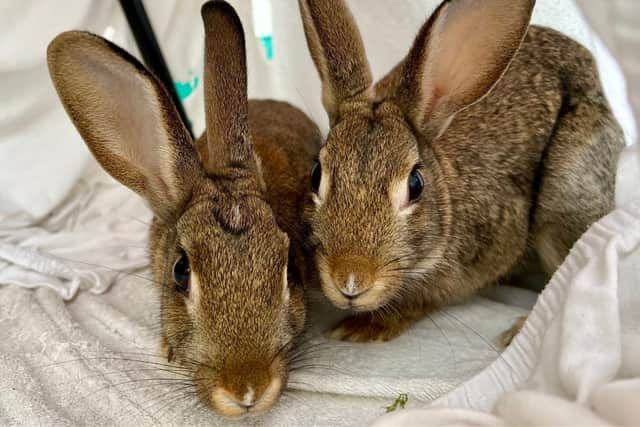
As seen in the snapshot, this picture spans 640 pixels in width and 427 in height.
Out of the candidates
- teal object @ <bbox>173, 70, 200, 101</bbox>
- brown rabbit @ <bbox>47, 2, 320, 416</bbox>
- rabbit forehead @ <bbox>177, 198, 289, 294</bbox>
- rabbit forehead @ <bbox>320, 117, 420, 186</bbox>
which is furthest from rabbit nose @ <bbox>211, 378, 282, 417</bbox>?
teal object @ <bbox>173, 70, 200, 101</bbox>

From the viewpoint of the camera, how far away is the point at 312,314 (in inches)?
73.7

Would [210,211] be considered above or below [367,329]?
above

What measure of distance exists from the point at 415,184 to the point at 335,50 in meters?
0.42

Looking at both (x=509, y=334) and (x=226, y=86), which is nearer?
(x=226, y=86)

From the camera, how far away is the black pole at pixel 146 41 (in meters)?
2.46

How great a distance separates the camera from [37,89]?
7.92 feet

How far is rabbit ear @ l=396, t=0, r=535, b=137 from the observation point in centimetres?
163

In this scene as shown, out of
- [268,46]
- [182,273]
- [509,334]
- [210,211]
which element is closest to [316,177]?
[210,211]

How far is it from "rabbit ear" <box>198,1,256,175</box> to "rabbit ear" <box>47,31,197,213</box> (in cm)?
9

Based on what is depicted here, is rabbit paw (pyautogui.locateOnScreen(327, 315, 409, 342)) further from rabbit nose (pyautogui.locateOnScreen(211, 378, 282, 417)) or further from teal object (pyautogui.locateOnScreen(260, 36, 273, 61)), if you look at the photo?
teal object (pyautogui.locateOnScreen(260, 36, 273, 61))

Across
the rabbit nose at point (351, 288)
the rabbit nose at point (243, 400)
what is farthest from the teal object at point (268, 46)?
the rabbit nose at point (243, 400)

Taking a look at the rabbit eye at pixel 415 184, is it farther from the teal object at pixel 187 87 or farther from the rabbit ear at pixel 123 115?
the teal object at pixel 187 87

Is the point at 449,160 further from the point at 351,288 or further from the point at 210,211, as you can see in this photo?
the point at 210,211

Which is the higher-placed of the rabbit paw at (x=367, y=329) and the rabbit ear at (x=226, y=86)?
the rabbit ear at (x=226, y=86)
